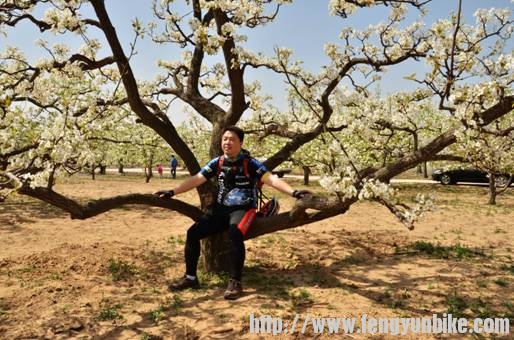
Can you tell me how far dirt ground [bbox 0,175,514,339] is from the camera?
17.8 feet

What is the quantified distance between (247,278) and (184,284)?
1.19 m

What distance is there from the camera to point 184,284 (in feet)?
21.2

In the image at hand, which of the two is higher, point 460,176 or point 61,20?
point 61,20

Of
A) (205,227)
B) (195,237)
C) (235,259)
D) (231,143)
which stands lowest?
(235,259)

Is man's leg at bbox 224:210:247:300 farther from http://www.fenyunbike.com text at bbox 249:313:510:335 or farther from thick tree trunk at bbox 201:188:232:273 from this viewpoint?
thick tree trunk at bbox 201:188:232:273

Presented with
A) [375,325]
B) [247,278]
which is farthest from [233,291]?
[375,325]

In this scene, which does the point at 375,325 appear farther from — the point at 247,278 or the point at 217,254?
the point at 217,254

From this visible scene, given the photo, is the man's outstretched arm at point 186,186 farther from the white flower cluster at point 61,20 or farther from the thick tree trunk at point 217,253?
the white flower cluster at point 61,20

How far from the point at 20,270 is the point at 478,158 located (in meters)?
8.10

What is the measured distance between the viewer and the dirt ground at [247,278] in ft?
17.8

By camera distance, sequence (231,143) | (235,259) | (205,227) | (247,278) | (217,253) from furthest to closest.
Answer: (217,253) < (247,278) < (205,227) < (231,143) < (235,259)

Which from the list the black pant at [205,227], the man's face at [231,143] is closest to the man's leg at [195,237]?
the black pant at [205,227]

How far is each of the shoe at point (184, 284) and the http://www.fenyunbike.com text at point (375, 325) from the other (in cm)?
153

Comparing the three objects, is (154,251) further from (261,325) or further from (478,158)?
(478,158)
